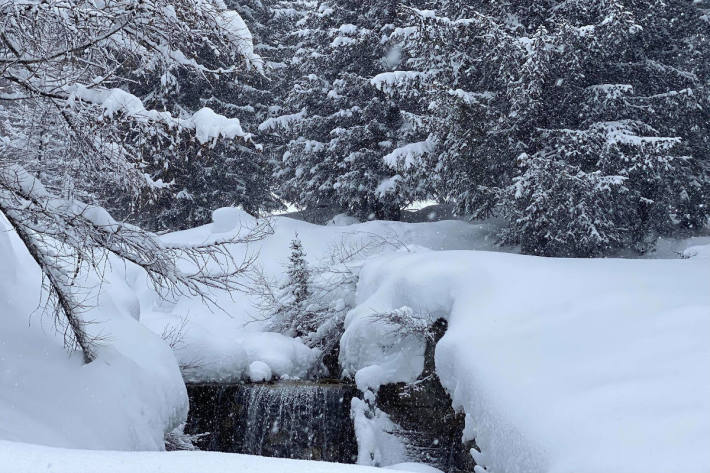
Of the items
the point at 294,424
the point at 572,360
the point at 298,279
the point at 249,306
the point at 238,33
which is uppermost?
the point at 238,33

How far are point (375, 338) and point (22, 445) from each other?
6861 millimetres

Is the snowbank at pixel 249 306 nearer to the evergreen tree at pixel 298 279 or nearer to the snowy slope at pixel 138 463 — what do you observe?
the evergreen tree at pixel 298 279

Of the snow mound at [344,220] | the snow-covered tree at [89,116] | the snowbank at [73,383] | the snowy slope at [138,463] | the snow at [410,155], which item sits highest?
the snow-covered tree at [89,116]

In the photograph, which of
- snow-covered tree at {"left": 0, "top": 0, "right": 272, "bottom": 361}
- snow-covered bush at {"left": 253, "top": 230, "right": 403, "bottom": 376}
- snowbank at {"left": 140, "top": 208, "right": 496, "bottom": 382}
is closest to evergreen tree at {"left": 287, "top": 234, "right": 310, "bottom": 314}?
snow-covered bush at {"left": 253, "top": 230, "right": 403, "bottom": 376}

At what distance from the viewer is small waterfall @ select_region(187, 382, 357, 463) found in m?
8.90

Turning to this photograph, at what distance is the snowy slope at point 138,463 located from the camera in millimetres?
2172

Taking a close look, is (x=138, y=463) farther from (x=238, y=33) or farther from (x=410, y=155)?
(x=410, y=155)

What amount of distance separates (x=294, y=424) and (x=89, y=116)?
20.0 ft

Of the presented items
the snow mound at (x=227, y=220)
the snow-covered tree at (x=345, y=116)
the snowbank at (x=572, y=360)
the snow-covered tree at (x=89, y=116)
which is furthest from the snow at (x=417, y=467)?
the snow-covered tree at (x=345, y=116)

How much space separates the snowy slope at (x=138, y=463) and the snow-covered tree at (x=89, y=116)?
188cm

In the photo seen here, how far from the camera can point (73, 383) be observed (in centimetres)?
512

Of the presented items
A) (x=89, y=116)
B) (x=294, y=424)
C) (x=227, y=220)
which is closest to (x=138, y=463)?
(x=89, y=116)

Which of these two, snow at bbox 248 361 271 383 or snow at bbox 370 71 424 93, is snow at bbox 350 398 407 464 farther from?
snow at bbox 370 71 424 93

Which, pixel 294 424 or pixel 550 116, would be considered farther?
pixel 550 116
